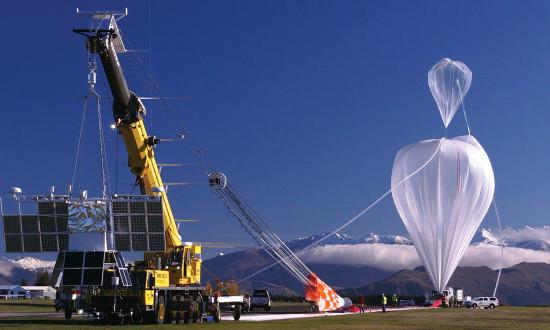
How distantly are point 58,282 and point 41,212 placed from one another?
4541mm

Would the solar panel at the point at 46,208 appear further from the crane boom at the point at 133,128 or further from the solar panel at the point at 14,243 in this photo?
the crane boom at the point at 133,128

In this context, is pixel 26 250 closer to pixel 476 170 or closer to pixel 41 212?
pixel 41 212

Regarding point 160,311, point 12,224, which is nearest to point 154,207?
point 160,311

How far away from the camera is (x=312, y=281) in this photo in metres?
81.6

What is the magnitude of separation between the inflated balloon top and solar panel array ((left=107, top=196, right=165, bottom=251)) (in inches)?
2387

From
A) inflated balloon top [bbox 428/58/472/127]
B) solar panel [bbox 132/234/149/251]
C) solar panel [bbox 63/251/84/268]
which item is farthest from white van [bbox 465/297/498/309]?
solar panel [bbox 63/251/84/268]

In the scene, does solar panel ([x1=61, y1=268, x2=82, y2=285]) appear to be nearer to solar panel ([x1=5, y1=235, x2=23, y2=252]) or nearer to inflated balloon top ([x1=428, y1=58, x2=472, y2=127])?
solar panel ([x1=5, y1=235, x2=23, y2=252])

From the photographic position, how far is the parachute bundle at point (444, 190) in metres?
109

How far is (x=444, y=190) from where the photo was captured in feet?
360

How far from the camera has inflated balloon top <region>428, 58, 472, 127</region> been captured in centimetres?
10975

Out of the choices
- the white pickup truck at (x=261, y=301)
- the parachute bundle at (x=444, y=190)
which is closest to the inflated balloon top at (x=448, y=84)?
the parachute bundle at (x=444, y=190)

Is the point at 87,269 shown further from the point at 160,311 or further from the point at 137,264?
the point at 137,264

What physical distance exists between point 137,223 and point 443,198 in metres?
59.6

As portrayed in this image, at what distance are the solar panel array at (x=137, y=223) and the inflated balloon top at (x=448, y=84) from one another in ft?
199
